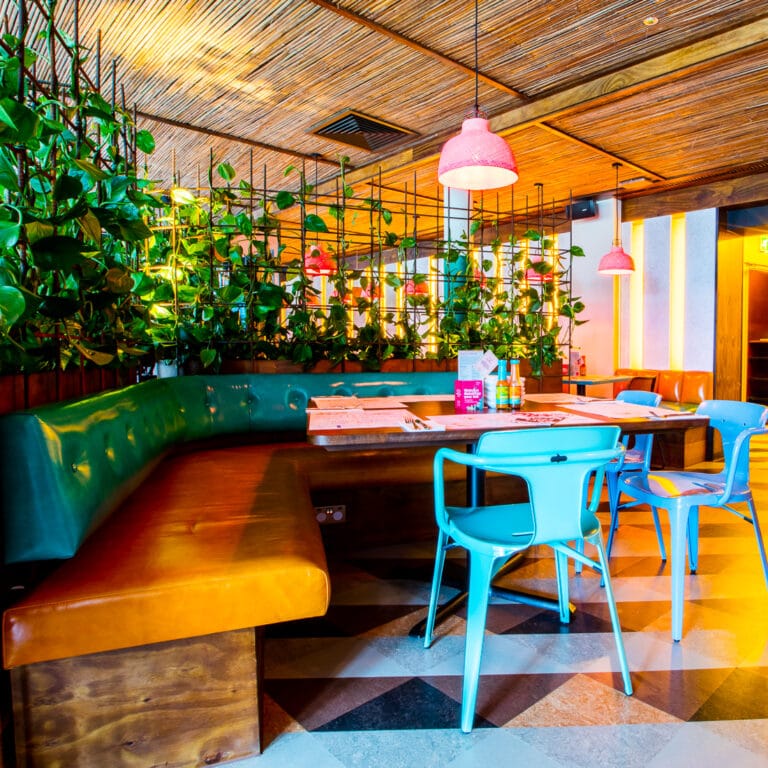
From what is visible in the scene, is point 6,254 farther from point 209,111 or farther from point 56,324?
point 209,111

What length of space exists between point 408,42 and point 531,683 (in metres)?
3.81

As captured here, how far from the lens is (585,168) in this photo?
21.7 ft

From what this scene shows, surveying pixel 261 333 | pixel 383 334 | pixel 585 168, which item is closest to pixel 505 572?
pixel 383 334

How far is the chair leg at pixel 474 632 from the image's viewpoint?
5.62ft

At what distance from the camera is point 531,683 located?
197 centimetres

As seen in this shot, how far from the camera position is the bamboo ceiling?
3566 millimetres

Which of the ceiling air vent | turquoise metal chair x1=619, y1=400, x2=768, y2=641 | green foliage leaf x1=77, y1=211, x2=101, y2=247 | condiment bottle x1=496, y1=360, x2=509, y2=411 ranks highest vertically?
the ceiling air vent

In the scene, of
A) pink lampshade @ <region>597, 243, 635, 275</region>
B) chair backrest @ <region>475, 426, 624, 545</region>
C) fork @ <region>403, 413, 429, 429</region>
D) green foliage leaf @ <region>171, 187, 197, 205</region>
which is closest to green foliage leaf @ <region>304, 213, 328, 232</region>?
green foliage leaf @ <region>171, 187, 197, 205</region>

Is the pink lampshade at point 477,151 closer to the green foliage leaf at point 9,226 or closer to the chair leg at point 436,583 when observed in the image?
the chair leg at point 436,583

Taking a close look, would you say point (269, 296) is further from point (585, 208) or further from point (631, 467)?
point (585, 208)

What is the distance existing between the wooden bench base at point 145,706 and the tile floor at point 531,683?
A: 0.15 metres

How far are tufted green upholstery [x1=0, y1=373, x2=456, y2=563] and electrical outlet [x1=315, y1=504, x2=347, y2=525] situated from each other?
0.60m

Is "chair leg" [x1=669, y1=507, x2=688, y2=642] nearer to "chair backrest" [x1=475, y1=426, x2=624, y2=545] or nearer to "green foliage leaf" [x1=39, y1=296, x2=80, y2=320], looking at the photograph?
"chair backrest" [x1=475, y1=426, x2=624, y2=545]

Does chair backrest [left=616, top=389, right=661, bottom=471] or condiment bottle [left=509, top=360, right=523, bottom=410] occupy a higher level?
condiment bottle [left=509, top=360, right=523, bottom=410]
